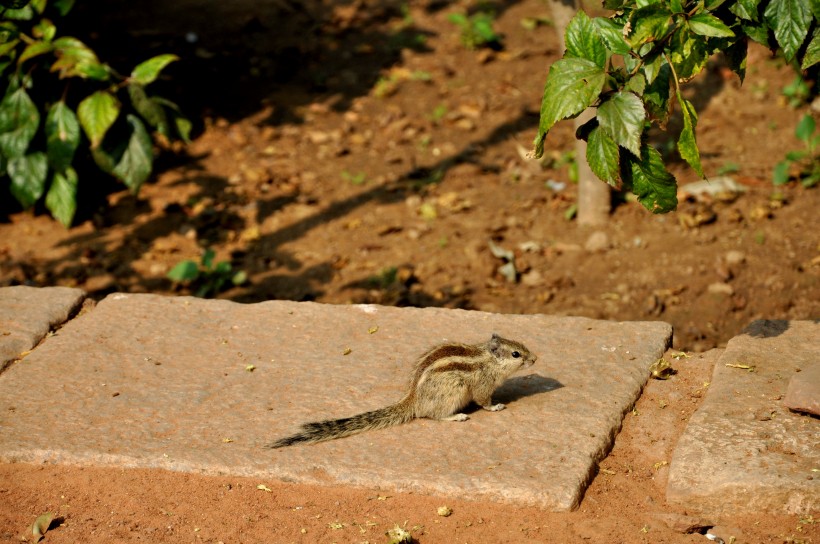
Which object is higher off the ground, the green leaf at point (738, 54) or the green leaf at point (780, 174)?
the green leaf at point (738, 54)

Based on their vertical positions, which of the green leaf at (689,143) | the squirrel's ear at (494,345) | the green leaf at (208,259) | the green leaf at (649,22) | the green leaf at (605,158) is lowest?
the green leaf at (208,259)

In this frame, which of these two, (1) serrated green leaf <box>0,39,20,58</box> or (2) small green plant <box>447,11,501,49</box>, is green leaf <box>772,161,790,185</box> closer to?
(2) small green plant <box>447,11,501,49</box>

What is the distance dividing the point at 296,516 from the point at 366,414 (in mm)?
562

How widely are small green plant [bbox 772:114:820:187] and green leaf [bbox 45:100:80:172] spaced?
497 cm

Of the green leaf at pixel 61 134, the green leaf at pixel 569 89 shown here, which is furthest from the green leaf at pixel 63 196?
the green leaf at pixel 569 89

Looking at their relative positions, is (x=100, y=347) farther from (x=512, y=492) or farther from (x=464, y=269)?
(x=464, y=269)

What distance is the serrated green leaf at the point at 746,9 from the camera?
3.29 m

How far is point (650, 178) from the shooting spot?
10.8 ft

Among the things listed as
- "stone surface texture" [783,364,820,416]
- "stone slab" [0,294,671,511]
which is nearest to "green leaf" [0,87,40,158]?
"stone slab" [0,294,671,511]

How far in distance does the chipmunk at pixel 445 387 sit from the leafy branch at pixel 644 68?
97cm

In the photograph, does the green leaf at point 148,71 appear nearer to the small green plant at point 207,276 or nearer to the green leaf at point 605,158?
the small green plant at point 207,276

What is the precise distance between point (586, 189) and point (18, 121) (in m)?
3.93

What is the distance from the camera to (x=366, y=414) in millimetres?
3744

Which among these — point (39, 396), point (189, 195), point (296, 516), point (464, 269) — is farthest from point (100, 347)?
point (189, 195)
